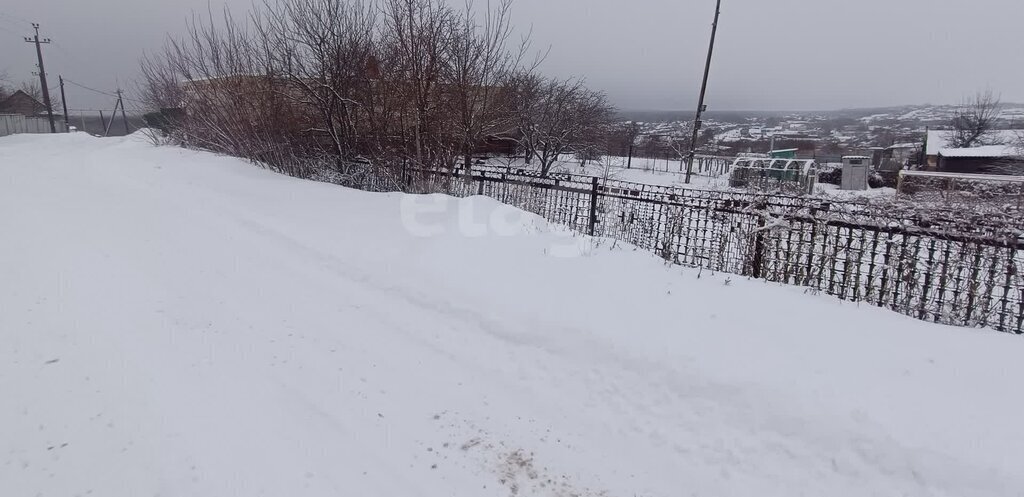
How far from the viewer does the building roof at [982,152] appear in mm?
27727

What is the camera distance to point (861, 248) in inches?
172

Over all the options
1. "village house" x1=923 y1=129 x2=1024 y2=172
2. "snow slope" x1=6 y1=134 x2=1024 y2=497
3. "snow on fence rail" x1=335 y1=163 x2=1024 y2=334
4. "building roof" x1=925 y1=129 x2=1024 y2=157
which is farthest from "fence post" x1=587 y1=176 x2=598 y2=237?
"building roof" x1=925 y1=129 x2=1024 y2=157

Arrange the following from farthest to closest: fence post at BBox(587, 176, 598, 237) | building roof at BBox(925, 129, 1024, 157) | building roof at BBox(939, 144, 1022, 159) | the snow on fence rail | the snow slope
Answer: building roof at BBox(925, 129, 1024, 157) → building roof at BBox(939, 144, 1022, 159) → fence post at BBox(587, 176, 598, 237) → the snow on fence rail → the snow slope

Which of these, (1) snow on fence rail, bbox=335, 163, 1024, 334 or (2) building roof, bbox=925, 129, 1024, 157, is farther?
(2) building roof, bbox=925, 129, 1024, 157

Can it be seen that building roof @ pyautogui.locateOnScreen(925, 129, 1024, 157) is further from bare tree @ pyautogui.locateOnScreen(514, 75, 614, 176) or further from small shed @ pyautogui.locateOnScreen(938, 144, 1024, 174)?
bare tree @ pyautogui.locateOnScreen(514, 75, 614, 176)

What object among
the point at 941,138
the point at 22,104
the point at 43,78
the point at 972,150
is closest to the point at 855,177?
the point at 972,150

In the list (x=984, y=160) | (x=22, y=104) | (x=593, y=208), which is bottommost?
(x=593, y=208)

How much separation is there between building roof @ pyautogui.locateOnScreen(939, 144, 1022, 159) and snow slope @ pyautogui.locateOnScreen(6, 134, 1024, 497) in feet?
109

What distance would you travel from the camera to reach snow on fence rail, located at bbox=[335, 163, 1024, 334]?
3.90 m

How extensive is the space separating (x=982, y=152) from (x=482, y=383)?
128 feet

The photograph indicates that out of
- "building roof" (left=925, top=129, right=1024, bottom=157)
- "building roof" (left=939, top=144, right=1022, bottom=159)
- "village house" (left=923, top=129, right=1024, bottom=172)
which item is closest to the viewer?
"building roof" (left=939, top=144, right=1022, bottom=159)

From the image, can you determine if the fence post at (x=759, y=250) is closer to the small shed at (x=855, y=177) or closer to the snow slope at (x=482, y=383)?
the snow slope at (x=482, y=383)

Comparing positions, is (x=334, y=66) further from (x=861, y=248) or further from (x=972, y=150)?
(x=972, y=150)

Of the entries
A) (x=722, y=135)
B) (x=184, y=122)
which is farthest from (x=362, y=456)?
(x=722, y=135)
